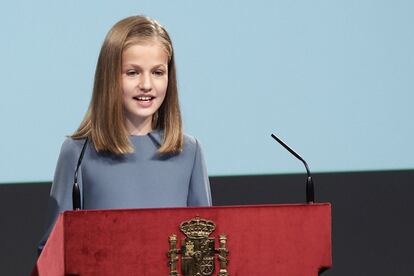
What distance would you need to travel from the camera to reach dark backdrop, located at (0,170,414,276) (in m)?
3.35

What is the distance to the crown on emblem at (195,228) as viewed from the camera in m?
1.83

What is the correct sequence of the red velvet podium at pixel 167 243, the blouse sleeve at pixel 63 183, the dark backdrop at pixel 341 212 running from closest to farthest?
1. the red velvet podium at pixel 167 243
2. the blouse sleeve at pixel 63 183
3. the dark backdrop at pixel 341 212

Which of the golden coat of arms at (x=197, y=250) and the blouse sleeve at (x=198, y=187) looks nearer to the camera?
the golden coat of arms at (x=197, y=250)

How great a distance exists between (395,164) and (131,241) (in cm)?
A: 183

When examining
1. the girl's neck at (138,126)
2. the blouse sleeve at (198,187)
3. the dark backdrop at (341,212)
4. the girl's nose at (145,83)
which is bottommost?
the dark backdrop at (341,212)

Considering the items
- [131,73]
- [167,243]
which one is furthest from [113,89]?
[167,243]

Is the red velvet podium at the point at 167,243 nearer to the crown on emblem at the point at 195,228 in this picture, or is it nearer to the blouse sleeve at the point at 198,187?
the crown on emblem at the point at 195,228

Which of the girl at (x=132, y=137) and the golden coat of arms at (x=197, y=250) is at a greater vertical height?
the girl at (x=132, y=137)

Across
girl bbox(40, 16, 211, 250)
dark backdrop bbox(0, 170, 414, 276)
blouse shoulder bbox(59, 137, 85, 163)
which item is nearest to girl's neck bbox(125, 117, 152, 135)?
girl bbox(40, 16, 211, 250)

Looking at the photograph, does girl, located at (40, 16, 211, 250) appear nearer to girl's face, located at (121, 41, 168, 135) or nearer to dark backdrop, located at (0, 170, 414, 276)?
girl's face, located at (121, 41, 168, 135)

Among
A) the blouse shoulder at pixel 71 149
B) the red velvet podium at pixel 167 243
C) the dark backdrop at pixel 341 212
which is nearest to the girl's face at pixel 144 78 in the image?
the blouse shoulder at pixel 71 149

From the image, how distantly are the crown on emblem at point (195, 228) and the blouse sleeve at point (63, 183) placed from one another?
474mm

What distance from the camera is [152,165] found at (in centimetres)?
233

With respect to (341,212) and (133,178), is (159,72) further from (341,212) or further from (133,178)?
(341,212)
